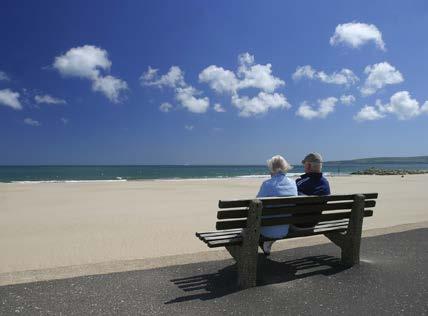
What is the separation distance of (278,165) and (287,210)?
2.11 feet

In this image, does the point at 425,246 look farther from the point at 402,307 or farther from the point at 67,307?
the point at 67,307

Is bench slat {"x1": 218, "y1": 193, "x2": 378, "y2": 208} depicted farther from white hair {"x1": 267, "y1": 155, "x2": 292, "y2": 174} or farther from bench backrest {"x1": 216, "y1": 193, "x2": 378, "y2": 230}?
white hair {"x1": 267, "y1": 155, "x2": 292, "y2": 174}

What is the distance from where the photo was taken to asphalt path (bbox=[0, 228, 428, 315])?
12.8 feet

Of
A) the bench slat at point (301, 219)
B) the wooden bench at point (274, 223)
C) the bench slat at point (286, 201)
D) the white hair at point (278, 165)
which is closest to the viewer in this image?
the bench slat at point (286, 201)

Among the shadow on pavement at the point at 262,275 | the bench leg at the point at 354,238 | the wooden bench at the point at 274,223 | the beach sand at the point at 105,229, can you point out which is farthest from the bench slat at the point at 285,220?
the beach sand at the point at 105,229

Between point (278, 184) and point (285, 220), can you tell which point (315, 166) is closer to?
point (278, 184)

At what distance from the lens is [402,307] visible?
4.00 meters

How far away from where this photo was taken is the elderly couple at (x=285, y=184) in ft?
16.3

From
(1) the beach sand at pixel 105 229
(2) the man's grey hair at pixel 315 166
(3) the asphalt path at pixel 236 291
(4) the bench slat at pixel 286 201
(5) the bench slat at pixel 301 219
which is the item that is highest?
(2) the man's grey hair at pixel 315 166

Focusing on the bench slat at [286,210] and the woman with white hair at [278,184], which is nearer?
the bench slat at [286,210]

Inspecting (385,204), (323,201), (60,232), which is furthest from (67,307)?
(385,204)

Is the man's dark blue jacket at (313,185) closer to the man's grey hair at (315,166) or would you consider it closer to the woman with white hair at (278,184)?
the man's grey hair at (315,166)

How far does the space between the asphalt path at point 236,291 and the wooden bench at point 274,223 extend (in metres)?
0.26

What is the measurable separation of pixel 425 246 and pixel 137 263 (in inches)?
169
